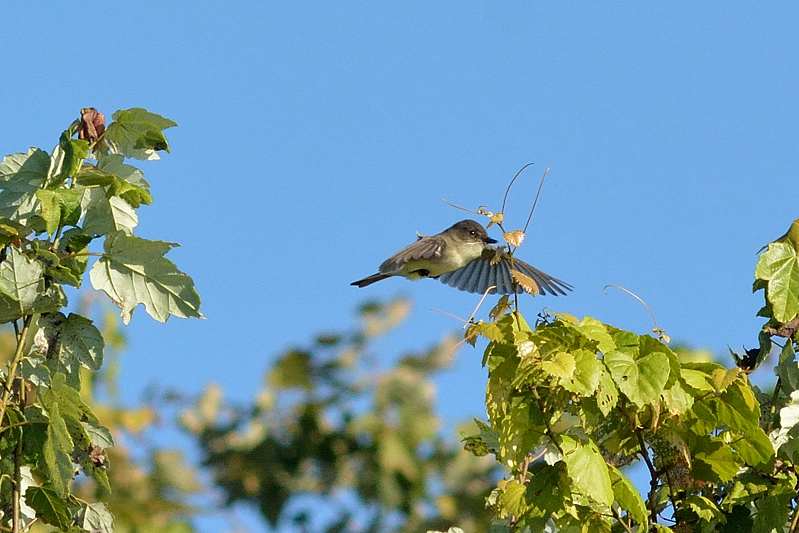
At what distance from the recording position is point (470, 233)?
706cm

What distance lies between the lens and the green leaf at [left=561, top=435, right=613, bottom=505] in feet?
8.38

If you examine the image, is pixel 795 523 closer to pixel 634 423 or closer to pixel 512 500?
pixel 634 423

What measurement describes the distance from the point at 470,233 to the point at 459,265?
0.29 m

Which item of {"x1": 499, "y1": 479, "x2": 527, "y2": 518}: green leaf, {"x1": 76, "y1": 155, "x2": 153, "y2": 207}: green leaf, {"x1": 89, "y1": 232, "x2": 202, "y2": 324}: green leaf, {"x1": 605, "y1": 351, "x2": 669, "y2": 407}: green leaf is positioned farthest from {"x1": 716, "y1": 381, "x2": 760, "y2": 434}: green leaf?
{"x1": 76, "y1": 155, "x2": 153, "y2": 207}: green leaf

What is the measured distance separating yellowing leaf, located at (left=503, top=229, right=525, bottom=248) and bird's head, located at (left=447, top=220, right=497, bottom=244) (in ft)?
12.9

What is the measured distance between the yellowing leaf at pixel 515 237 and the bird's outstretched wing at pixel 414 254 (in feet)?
11.3

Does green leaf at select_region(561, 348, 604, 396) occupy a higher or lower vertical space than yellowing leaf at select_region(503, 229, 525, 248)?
lower

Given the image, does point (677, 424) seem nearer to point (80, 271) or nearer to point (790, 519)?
point (790, 519)

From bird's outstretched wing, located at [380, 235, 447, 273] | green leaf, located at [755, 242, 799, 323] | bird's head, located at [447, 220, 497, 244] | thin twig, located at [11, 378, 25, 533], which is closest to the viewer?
thin twig, located at [11, 378, 25, 533]

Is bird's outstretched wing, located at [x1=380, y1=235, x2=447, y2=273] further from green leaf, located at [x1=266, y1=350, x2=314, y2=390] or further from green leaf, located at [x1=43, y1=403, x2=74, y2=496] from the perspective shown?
green leaf, located at [x1=43, y1=403, x2=74, y2=496]

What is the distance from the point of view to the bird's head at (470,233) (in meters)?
→ 7.00

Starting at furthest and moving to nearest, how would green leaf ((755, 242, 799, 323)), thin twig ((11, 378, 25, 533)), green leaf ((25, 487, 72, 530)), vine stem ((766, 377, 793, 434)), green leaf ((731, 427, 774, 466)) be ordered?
1. vine stem ((766, 377, 793, 434))
2. green leaf ((755, 242, 799, 323))
3. green leaf ((731, 427, 774, 466))
4. green leaf ((25, 487, 72, 530))
5. thin twig ((11, 378, 25, 533))

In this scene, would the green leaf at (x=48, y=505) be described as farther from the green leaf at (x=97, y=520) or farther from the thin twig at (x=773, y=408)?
the thin twig at (x=773, y=408)

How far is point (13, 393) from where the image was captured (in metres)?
2.63
